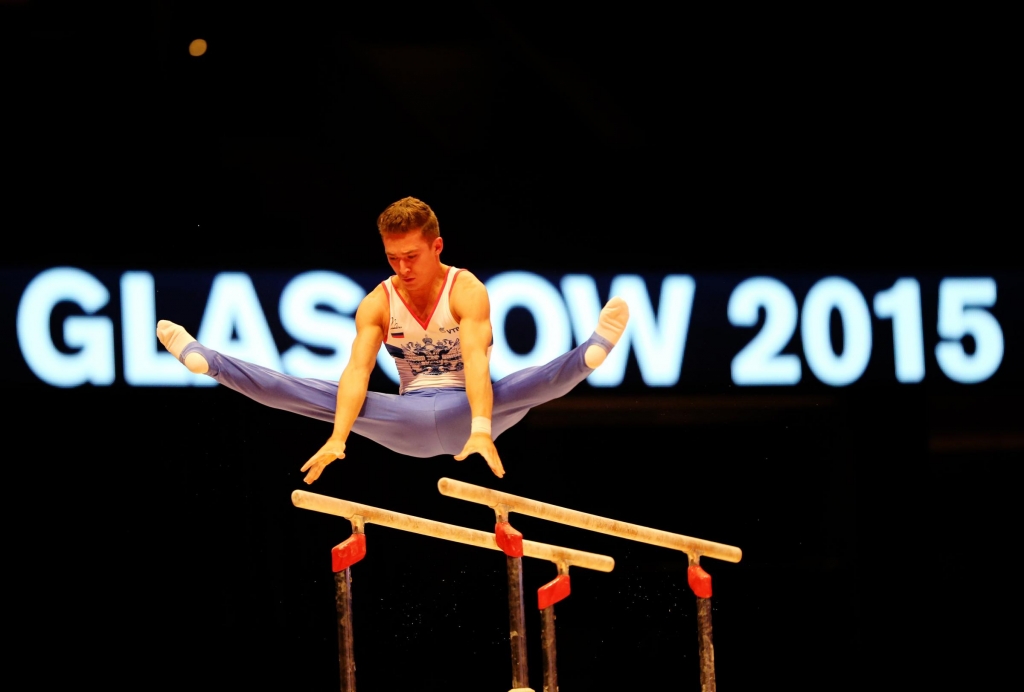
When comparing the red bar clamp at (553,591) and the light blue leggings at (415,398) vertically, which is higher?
the light blue leggings at (415,398)

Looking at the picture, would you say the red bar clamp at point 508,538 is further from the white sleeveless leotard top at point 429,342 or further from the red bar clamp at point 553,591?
the white sleeveless leotard top at point 429,342

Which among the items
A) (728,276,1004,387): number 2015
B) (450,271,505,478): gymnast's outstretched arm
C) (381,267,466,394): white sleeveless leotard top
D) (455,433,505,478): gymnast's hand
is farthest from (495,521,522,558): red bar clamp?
(728,276,1004,387): number 2015

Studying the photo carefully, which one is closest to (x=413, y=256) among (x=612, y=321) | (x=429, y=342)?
(x=429, y=342)

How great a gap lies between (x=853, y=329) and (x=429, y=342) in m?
2.64

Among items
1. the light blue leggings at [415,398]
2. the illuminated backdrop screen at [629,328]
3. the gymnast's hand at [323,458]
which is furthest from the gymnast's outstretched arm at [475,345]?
the illuminated backdrop screen at [629,328]

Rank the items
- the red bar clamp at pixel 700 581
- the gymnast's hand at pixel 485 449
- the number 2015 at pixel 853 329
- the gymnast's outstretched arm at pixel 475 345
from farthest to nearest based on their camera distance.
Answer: the number 2015 at pixel 853 329
the red bar clamp at pixel 700 581
the gymnast's outstretched arm at pixel 475 345
the gymnast's hand at pixel 485 449

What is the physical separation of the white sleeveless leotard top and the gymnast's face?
0.30 ft

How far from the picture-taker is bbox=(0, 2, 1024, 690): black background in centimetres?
557

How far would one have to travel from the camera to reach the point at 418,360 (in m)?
4.24

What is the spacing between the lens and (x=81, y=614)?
550 centimetres

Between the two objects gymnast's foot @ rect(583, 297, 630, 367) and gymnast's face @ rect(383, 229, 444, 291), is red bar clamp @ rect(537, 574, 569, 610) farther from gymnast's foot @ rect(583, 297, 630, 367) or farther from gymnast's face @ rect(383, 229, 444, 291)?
gymnast's face @ rect(383, 229, 444, 291)

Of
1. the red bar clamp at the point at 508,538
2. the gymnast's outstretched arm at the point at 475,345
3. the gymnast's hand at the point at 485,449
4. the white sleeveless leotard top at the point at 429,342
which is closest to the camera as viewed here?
the gymnast's hand at the point at 485,449

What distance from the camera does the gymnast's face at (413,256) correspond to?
407 cm

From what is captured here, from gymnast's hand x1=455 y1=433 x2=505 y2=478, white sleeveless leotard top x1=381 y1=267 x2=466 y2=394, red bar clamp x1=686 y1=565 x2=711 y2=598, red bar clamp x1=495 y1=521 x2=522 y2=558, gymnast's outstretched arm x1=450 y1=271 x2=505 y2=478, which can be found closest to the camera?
gymnast's hand x1=455 y1=433 x2=505 y2=478
